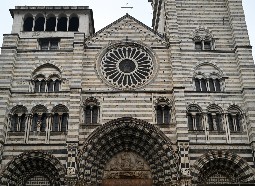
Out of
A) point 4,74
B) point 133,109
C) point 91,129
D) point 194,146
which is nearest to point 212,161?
point 194,146

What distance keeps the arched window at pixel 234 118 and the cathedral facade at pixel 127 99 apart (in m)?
0.06

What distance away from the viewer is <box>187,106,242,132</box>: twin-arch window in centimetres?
→ 2150

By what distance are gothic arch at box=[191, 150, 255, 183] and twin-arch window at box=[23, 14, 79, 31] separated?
1169cm

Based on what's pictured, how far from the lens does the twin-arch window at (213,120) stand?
2150 cm

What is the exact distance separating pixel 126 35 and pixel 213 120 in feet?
25.1

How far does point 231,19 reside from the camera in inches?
974

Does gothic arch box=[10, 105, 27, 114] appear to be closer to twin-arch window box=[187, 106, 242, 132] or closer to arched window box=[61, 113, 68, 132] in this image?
arched window box=[61, 113, 68, 132]

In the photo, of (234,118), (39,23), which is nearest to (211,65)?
(234,118)

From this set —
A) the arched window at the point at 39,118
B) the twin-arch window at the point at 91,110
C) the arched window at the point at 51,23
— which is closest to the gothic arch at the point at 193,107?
the twin-arch window at the point at 91,110

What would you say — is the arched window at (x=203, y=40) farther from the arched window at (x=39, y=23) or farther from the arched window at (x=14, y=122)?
the arched window at (x=14, y=122)

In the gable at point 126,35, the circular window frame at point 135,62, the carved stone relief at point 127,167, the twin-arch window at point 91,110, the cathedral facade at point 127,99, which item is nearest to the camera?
the cathedral facade at point 127,99

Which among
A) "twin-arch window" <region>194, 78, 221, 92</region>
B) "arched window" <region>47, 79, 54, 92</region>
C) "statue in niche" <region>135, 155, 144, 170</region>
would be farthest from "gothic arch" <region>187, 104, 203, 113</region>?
"arched window" <region>47, 79, 54, 92</region>

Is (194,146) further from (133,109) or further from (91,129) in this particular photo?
(91,129)

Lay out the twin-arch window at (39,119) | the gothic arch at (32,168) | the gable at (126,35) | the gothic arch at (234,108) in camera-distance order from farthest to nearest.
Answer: the gable at (126,35) < the gothic arch at (234,108) < the twin-arch window at (39,119) < the gothic arch at (32,168)
